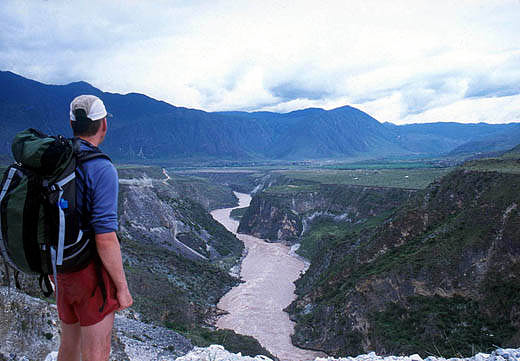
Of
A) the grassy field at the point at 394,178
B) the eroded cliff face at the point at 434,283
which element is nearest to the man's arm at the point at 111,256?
the eroded cliff face at the point at 434,283

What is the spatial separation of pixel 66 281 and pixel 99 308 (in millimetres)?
375

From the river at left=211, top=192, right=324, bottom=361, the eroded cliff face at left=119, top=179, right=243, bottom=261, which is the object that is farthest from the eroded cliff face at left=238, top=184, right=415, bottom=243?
the eroded cliff face at left=119, top=179, right=243, bottom=261

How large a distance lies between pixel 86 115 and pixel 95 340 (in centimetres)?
208

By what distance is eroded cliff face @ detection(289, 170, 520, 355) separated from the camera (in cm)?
1834

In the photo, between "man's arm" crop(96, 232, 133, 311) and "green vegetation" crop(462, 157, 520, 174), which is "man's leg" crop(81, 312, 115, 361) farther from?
"green vegetation" crop(462, 157, 520, 174)

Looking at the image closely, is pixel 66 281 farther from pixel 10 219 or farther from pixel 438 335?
pixel 438 335

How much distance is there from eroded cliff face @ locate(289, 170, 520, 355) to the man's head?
56.0 ft

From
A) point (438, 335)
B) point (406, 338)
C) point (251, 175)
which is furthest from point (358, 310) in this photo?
point (251, 175)

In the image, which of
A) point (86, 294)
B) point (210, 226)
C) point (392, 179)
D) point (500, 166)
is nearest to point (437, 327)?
point (500, 166)

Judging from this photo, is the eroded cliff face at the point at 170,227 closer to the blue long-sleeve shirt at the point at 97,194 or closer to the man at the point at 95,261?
the man at the point at 95,261

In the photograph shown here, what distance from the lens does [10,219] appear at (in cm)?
295

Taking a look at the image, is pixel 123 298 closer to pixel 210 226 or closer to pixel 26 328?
pixel 26 328

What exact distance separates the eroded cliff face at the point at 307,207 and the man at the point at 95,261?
51.4 m

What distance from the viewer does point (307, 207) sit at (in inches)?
2758
